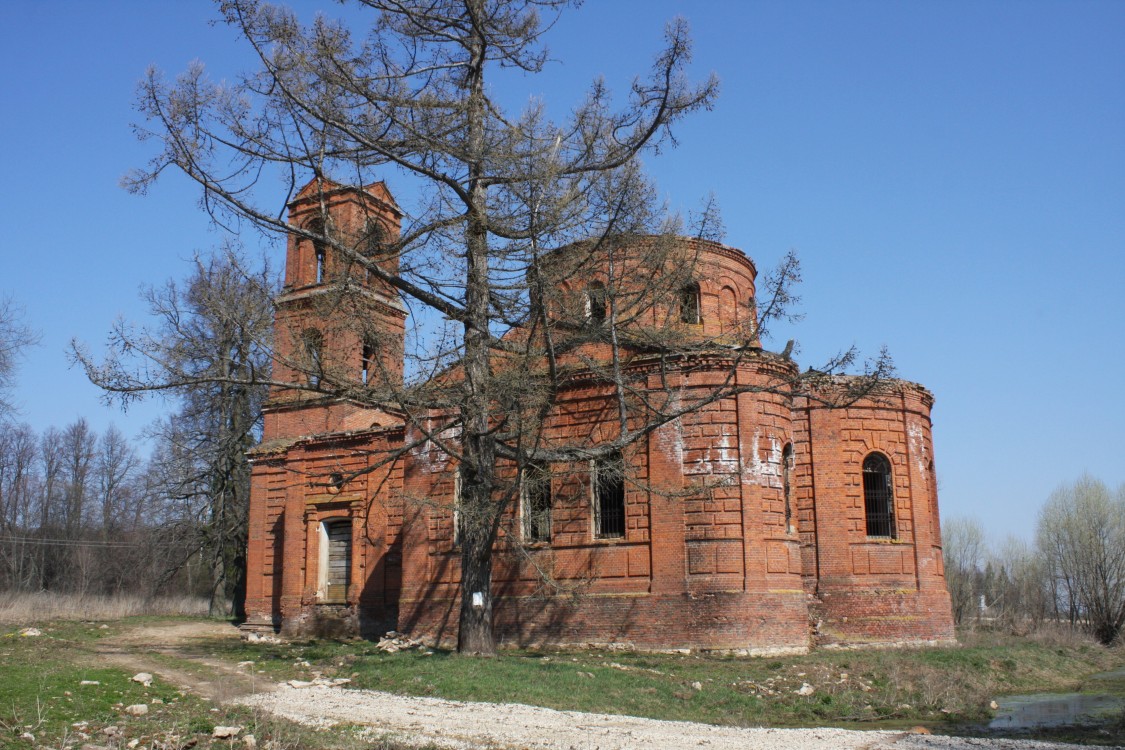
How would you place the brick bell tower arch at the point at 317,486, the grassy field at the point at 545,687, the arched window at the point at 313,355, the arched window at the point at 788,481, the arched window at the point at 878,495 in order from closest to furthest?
the grassy field at the point at 545,687 < the arched window at the point at 313,355 < the brick bell tower arch at the point at 317,486 < the arched window at the point at 788,481 < the arched window at the point at 878,495

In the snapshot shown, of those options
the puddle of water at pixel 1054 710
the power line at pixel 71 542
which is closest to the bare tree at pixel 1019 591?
the puddle of water at pixel 1054 710

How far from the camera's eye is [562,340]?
17.4m

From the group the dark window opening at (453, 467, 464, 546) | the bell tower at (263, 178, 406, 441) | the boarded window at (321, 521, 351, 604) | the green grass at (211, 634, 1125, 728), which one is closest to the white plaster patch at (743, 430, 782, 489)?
the green grass at (211, 634, 1125, 728)

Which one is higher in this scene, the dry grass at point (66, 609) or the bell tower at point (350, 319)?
the bell tower at point (350, 319)

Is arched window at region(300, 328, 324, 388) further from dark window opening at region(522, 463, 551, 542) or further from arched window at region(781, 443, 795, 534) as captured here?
arched window at region(781, 443, 795, 534)

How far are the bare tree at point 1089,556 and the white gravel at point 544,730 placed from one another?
101ft

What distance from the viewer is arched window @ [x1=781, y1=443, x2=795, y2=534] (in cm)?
2209

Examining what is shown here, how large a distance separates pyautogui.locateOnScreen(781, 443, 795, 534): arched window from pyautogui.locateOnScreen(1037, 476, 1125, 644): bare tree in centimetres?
2128

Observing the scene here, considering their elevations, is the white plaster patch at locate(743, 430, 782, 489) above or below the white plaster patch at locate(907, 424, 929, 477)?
below

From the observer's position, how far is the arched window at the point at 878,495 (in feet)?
79.7

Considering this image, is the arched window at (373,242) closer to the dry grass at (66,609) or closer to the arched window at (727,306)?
the arched window at (727,306)

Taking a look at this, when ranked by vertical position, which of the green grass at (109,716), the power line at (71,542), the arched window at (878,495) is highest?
the arched window at (878,495)

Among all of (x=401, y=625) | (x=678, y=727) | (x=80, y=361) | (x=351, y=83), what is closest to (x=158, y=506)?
(x=401, y=625)

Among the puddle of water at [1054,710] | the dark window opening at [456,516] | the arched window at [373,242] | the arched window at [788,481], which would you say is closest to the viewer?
the puddle of water at [1054,710]
